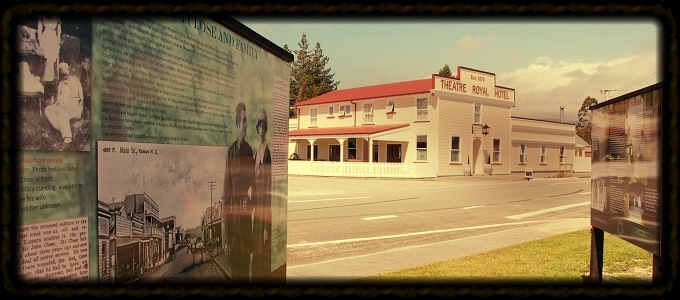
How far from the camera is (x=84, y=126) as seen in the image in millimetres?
2119

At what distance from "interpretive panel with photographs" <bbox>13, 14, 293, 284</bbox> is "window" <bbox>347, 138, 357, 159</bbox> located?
31795mm

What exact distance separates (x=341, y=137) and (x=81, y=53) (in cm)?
3193

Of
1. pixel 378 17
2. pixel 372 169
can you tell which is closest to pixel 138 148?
pixel 378 17

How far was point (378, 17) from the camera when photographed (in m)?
1.76

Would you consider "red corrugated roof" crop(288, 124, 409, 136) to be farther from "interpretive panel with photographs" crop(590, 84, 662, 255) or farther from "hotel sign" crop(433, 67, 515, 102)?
"interpretive panel with photographs" crop(590, 84, 662, 255)

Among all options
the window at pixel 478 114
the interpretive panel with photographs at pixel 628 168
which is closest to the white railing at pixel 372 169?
the window at pixel 478 114

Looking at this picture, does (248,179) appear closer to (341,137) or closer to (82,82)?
(82,82)

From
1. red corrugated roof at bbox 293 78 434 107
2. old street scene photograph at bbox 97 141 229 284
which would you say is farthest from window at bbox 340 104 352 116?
old street scene photograph at bbox 97 141 229 284

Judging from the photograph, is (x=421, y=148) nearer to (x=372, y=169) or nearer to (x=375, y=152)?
(x=375, y=152)

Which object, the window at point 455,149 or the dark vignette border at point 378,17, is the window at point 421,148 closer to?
the window at point 455,149

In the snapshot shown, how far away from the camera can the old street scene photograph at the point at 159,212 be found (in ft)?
7.51

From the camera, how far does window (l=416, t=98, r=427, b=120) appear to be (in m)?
33.1

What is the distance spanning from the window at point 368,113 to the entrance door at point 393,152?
2.80m

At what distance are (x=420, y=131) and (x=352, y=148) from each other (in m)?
5.40
